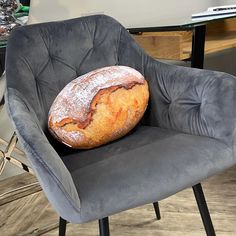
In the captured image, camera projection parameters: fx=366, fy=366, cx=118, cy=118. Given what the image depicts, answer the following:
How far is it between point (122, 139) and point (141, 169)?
9.7 inches

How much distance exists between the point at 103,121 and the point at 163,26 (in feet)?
1.95

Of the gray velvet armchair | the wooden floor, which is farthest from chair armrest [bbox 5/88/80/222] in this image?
the wooden floor

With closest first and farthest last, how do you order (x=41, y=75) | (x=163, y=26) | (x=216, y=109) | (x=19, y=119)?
(x=19, y=119) → (x=216, y=109) → (x=41, y=75) → (x=163, y=26)

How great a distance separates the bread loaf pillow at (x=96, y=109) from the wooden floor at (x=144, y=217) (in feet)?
1.60

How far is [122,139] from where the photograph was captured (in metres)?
1.06

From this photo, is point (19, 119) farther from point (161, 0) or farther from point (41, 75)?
point (161, 0)

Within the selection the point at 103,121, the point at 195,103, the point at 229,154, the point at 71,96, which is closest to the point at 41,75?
the point at 71,96

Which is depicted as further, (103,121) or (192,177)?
(103,121)

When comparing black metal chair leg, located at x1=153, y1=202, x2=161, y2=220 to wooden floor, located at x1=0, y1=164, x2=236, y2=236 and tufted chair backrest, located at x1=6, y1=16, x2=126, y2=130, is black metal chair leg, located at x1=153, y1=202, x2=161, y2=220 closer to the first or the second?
wooden floor, located at x1=0, y1=164, x2=236, y2=236

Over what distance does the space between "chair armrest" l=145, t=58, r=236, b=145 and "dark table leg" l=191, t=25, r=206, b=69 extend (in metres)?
0.24

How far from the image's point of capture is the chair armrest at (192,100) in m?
0.92

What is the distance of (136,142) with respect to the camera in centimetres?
100

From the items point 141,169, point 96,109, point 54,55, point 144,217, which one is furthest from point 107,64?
point 144,217

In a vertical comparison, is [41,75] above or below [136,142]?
above
